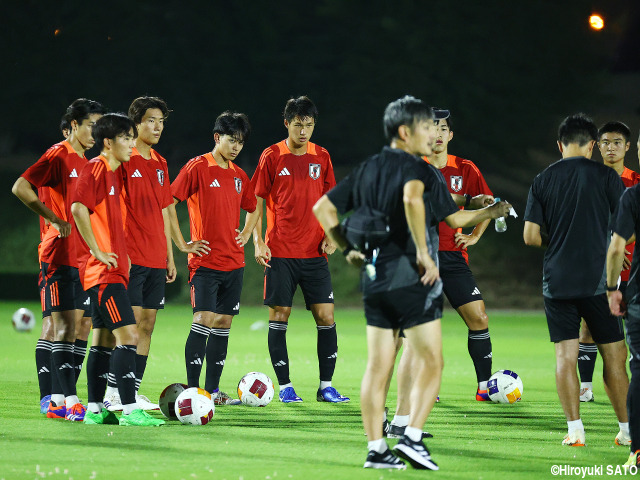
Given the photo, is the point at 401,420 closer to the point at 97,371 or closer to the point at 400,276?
the point at 400,276

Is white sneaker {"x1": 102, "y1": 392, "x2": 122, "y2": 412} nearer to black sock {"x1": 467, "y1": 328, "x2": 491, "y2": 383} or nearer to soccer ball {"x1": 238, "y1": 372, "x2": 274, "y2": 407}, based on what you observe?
soccer ball {"x1": 238, "y1": 372, "x2": 274, "y2": 407}

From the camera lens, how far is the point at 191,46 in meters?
33.3

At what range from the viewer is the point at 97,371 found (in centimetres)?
732

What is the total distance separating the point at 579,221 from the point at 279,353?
3687 mm

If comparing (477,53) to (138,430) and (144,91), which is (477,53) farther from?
(138,430)

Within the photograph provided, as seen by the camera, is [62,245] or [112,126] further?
[62,245]

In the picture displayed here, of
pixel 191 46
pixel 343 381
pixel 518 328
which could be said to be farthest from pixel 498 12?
pixel 343 381

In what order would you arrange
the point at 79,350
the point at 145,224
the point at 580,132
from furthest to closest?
the point at 79,350 < the point at 145,224 < the point at 580,132

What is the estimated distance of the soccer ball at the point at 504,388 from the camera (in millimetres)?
8758

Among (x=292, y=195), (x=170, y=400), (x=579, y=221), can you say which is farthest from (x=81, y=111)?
(x=579, y=221)

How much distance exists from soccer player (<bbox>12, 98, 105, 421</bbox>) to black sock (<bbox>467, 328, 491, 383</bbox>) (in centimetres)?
379

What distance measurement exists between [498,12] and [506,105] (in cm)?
309

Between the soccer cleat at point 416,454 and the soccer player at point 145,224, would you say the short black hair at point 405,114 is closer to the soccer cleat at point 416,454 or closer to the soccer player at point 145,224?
the soccer cleat at point 416,454

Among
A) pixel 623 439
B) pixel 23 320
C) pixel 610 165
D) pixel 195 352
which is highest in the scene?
pixel 610 165
